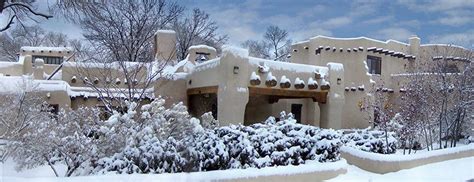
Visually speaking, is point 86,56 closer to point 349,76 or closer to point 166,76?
point 166,76

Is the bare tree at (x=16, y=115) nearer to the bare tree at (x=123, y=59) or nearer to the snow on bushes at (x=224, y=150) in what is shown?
the snow on bushes at (x=224, y=150)

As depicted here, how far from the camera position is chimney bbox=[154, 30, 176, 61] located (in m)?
10.4

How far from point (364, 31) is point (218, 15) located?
144 centimetres

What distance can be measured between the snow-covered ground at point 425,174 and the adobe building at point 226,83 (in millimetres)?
3343

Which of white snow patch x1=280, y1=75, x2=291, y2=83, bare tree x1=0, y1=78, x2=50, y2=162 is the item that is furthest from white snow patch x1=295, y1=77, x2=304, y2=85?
bare tree x1=0, y1=78, x2=50, y2=162

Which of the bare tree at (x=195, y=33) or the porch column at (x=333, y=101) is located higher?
the bare tree at (x=195, y=33)

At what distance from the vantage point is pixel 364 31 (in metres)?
4.15

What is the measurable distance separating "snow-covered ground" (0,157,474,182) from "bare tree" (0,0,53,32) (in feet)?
5.49

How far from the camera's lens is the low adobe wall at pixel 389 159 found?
664 centimetres

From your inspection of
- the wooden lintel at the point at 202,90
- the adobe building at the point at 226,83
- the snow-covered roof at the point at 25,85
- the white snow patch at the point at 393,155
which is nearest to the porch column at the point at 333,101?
the adobe building at the point at 226,83

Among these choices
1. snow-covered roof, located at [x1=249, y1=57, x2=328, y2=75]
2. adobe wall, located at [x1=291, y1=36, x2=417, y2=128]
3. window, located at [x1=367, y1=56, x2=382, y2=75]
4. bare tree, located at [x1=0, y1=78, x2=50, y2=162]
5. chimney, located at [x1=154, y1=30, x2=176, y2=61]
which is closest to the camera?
bare tree, located at [x1=0, y1=78, x2=50, y2=162]

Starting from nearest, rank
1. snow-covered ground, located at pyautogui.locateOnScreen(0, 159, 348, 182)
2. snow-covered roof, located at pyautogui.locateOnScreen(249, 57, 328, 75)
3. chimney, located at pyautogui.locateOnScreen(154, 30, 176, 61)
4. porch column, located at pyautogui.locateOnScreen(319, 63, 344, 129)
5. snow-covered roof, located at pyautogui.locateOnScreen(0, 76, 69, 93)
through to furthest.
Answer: snow-covered ground, located at pyautogui.locateOnScreen(0, 159, 348, 182) < snow-covered roof, located at pyautogui.locateOnScreen(0, 76, 69, 93) < snow-covered roof, located at pyautogui.locateOnScreen(249, 57, 328, 75) < chimney, located at pyautogui.locateOnScreen(154, 30, 176, 61) < porch column, located at pyautogui.locateOnScreen(319, 63, 344, 129)

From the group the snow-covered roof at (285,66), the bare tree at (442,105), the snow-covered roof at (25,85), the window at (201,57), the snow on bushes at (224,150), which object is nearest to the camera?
the snow on bushes at (224,150)

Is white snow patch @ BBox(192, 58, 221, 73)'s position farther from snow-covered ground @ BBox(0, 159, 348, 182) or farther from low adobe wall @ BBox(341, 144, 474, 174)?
snow-covered ground @ BBox(0, 159, 348, 182)
